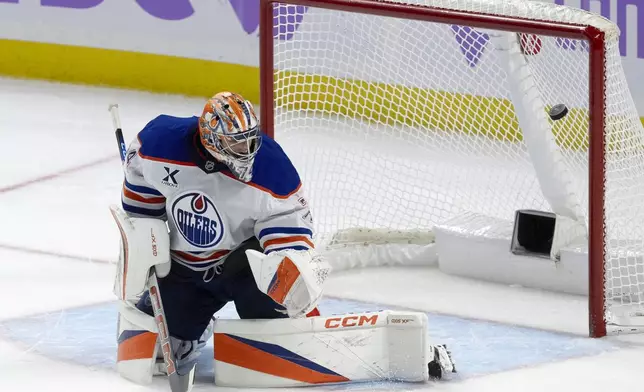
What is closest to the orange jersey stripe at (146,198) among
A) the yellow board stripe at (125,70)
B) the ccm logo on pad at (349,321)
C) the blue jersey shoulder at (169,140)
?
the blue jersey shoulder at (169,140)

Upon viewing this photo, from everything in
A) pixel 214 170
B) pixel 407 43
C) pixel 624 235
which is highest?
pixel 407 43

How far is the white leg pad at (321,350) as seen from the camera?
3.12 meters

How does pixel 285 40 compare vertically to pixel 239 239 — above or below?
above

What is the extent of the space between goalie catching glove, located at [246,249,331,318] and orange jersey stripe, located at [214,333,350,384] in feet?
0.53

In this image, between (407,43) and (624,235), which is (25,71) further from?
(624,235)

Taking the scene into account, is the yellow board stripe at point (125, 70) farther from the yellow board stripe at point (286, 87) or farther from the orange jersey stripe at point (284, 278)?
the orange jersey stripe at point (284, 278)

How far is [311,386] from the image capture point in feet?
10.3

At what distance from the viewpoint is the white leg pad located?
3.12m

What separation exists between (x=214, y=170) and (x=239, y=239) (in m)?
0.20

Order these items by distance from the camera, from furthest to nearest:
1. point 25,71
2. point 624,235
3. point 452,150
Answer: point 25,71
point 452,150
point 624,235

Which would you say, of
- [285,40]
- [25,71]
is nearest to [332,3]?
[285,40]

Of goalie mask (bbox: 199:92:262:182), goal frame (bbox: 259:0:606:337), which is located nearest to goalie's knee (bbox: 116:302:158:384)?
goalie mask (bbox: 199:92:262:182)

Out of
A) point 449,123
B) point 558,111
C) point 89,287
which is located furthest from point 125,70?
point 558,111

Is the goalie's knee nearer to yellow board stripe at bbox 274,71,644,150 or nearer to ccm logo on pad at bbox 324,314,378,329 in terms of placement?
ccm logo on pad at bbox 324,314,378,329
